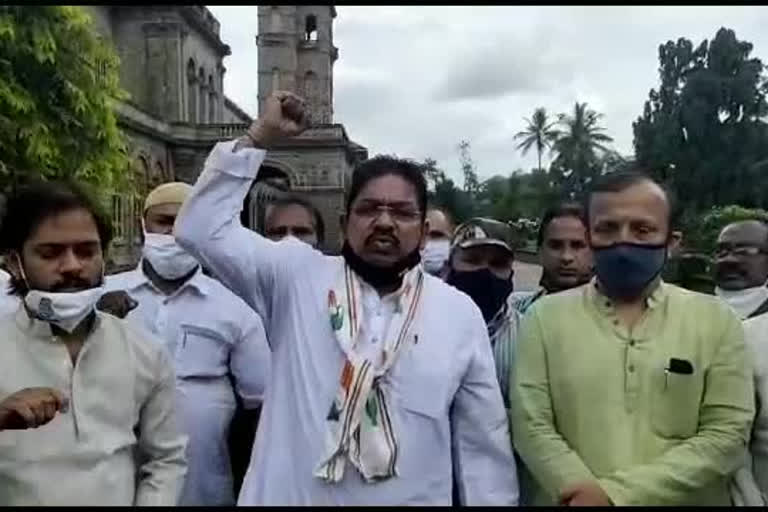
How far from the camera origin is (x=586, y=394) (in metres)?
3.03

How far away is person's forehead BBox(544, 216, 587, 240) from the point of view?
13.7ft

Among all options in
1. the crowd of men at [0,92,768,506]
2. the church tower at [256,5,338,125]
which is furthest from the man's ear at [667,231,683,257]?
the church tower at [256,5,338,125]

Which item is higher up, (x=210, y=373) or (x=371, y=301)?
(x=371, y=301)

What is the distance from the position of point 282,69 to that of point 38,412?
180ft

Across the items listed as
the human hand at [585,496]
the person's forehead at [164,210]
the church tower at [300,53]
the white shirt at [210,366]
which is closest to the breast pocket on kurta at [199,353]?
the white shirt at [210,366]

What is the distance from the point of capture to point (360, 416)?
9.52 feet

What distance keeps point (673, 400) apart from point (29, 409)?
65.5 inches

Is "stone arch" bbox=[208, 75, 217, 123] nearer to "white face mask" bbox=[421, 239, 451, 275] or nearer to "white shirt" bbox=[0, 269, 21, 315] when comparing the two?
"white face mask" bbox=[421, 239, 451, 275]

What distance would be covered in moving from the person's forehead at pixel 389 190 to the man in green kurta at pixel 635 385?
0.52 meters

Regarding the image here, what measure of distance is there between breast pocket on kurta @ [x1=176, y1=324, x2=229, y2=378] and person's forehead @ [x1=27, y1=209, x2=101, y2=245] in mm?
1406

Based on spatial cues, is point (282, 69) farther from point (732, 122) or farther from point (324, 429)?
point (324, 429)

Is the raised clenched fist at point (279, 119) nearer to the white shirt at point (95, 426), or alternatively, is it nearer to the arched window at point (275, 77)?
the white shirt at point (95, 426)

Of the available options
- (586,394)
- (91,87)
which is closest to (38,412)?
(586,394)

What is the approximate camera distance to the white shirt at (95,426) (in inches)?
105
